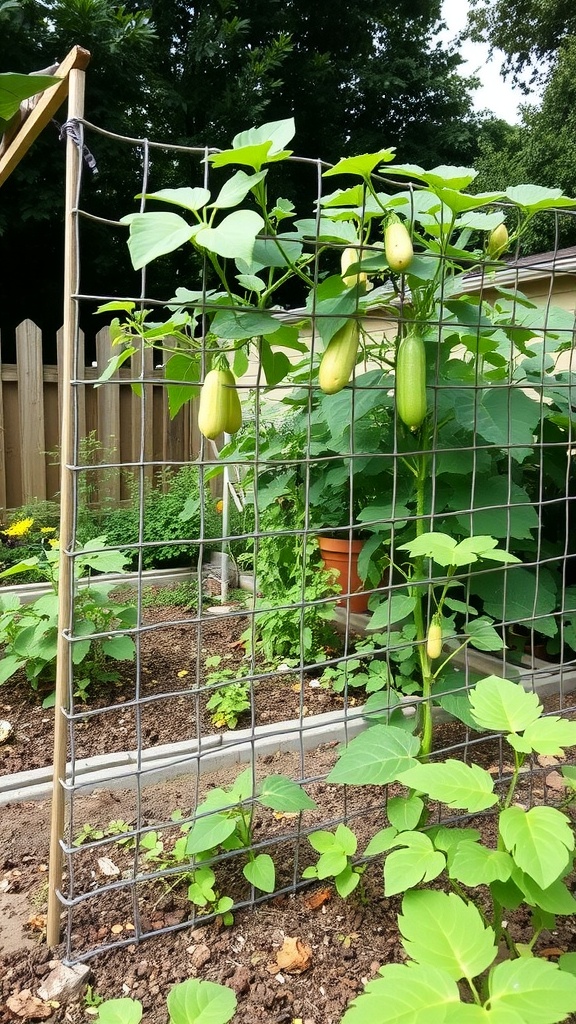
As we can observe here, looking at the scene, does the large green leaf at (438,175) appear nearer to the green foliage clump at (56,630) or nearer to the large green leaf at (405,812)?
the large green leaf at (405,812)

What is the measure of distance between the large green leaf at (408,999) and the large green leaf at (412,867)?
176mm

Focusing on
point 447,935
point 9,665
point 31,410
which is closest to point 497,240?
point 447,935

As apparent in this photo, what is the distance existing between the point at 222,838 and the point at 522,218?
4.96 feet

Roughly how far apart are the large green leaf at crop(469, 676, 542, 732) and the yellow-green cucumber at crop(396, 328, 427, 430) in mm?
540

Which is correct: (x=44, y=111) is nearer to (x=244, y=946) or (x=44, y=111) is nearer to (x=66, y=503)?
(x=66, y=503)

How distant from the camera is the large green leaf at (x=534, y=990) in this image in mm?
892

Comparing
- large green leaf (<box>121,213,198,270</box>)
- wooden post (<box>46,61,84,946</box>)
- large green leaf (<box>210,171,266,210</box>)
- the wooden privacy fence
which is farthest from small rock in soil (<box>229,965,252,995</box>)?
the wooden privacy fence

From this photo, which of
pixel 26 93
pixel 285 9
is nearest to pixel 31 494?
pixel 26 93

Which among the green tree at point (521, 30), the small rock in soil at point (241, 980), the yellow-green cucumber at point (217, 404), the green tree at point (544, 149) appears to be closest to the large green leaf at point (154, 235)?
the yellow-green cucumber at point (217, 404)

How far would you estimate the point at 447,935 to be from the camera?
1028 mm

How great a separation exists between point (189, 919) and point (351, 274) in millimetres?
1378

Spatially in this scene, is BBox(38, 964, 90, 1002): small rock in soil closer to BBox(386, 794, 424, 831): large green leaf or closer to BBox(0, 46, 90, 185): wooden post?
BBox(386, 794, 424, 831): large green leaf

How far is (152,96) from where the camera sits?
9797 mm

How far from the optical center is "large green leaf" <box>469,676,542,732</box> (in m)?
1.22
